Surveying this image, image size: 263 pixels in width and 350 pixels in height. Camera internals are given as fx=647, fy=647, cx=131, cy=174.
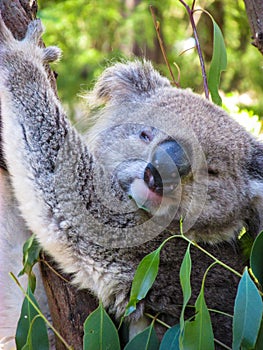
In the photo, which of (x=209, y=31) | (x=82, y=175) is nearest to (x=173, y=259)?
(x=82, y=175)

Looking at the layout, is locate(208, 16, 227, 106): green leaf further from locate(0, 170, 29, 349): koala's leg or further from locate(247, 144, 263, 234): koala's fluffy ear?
locate(0, 170, 29, 349): koala's leg

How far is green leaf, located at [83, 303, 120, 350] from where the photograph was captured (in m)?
2.12

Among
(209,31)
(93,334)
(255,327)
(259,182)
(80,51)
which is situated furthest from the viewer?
(209,31)

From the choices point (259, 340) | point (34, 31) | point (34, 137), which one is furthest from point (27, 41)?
point (259, 340)

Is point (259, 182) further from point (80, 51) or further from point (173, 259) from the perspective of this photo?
point (80, 51)

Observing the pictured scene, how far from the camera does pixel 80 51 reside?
21.4 ft

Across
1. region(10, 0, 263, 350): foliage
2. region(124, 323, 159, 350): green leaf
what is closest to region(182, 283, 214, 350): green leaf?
region(10, 0, 263, 350): foliage

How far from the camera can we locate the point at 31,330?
222cm

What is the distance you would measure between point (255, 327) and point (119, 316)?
620 mm

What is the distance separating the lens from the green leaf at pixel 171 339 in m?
2.18

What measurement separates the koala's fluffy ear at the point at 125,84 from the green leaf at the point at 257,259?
1081mm

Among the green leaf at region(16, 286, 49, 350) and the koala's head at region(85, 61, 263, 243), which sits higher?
the koala's head at region(85, 61, 263, 243)

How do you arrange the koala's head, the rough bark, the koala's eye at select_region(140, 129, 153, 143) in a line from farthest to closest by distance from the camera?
the rough bark
the koala's eye at select_region(140, 129, 153, 143)
the koala's head

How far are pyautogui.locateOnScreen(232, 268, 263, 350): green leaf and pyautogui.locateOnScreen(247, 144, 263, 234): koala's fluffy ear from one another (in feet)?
1.91
